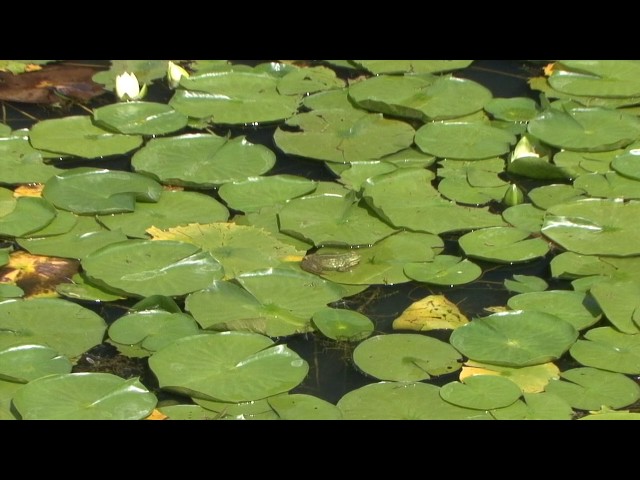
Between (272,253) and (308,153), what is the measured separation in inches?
23.2

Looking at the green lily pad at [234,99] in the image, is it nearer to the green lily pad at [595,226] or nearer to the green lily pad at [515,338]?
the green lily pad at [595,226]

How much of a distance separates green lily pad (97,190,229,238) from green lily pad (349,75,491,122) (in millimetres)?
783

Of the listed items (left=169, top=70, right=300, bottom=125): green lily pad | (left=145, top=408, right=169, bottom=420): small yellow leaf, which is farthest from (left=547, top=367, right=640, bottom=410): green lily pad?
(left=169, top=70, right=300, bottom=125): green lily pad

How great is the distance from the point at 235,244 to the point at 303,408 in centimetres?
67

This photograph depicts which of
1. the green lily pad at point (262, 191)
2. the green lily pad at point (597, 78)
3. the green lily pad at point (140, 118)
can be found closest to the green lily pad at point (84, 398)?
the green lily pad at point (262, 191)

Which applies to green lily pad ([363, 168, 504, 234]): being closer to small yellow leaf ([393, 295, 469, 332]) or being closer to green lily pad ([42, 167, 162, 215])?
small yellow leaf ([393, 295, 469, 332])

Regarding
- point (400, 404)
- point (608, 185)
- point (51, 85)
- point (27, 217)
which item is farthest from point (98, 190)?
point (608, 185)

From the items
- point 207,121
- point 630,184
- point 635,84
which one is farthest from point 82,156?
point 635,84

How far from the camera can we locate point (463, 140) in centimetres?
309

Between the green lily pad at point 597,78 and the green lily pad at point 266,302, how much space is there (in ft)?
4.82

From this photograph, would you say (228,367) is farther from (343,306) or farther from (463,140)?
(463,140)

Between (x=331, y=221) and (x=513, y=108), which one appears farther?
(x=513, y=108)

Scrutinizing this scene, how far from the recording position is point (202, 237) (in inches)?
102

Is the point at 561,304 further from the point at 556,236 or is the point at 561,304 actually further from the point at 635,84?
the point at 635,84
